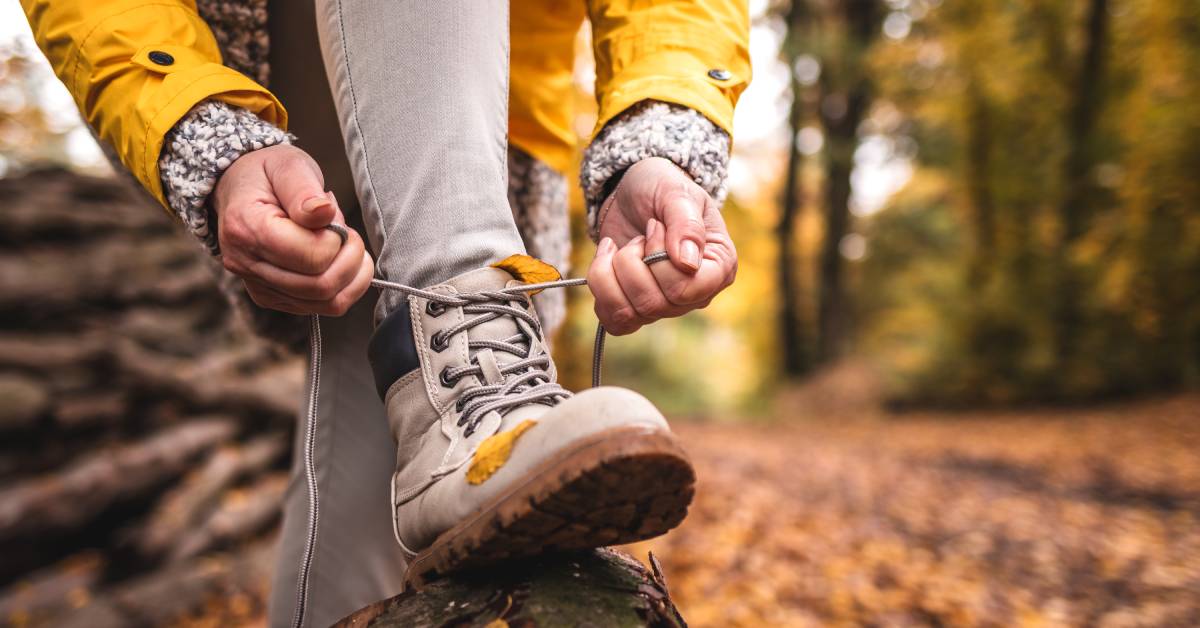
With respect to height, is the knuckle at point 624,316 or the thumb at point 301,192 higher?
the thumb at point 301,192

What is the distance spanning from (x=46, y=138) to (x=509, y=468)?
6.10 m

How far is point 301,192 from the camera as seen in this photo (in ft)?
2.79

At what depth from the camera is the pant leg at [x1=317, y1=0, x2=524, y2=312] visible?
1002 millimetres

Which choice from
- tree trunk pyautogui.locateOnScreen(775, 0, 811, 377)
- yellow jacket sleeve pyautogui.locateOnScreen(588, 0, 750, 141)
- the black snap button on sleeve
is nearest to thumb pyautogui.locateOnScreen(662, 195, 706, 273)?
yellow jacket sleeve pyautogui.locateOnScreen(588, 0, 750, 141)

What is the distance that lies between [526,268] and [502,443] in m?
0.28

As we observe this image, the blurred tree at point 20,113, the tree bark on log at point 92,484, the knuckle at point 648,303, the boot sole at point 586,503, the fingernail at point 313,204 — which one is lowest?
the tree bark on log at point 92,484

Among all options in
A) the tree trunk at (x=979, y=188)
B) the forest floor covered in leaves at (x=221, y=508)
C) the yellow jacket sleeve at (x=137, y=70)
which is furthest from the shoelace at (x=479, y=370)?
the tree trunk at (x=979, y=188)

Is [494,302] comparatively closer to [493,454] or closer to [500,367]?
[500,367]

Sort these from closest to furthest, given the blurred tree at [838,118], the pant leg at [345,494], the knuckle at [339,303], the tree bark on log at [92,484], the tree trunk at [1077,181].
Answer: the knuckle at [339,303] < the pant leg at [345,494] < the tree bark on log at [92,484] < the tree trunk at [1077,181] < the blurred tree at [838,118]

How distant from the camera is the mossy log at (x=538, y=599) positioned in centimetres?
90

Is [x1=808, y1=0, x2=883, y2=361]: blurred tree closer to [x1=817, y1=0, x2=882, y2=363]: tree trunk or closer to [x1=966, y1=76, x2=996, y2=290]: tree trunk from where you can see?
[x1=817, y1=0, x2=882, y2=363]: tree trunk

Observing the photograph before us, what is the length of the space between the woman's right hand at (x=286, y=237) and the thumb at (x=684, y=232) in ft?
1.29

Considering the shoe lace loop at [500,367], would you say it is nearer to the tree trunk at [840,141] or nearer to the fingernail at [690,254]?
the fingernail at [690,254]

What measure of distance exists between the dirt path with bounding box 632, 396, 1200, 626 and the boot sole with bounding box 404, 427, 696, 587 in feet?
6.05
